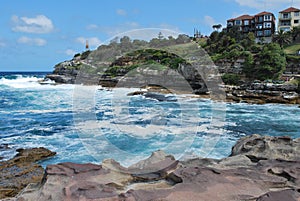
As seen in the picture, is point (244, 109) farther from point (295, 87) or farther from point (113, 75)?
point (113, 75)

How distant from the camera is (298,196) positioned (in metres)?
4.58

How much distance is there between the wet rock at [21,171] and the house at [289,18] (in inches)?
2248

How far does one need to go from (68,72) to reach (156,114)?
4601cm

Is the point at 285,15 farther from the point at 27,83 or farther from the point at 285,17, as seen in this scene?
the point at 27,83

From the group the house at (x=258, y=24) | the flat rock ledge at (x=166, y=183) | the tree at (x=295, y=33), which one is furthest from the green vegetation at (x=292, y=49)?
the flat rock ledge at (x=166, y=183)

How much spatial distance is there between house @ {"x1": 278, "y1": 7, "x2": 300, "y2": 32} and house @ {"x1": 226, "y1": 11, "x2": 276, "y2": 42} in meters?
1.80

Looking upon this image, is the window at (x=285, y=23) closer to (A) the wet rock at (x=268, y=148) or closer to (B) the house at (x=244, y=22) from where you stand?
(B) the house at (x=244, y=22)

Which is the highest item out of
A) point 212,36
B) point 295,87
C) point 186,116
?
point 212,36

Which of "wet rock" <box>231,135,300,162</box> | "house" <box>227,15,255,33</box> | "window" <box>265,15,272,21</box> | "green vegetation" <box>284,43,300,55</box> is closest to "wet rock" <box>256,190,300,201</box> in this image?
"wet rock" <box>231,135,300,162</box>

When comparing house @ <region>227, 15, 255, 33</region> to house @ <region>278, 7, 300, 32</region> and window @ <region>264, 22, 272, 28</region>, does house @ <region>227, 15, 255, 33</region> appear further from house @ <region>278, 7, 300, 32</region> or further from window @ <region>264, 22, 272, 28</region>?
house @ <region>278, 7, 300, 32</region>

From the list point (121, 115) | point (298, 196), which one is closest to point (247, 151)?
point (298, 196)

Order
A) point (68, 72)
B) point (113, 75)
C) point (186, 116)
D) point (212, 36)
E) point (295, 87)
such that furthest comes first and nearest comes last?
1. point (68, 72)
2. point (212, 36)
3. point (113, 75)
4. point (295, 87)
5. point (186, 116)

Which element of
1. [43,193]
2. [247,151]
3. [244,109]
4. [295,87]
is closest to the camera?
[43,193]

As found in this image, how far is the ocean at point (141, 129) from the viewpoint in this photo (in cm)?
1221
